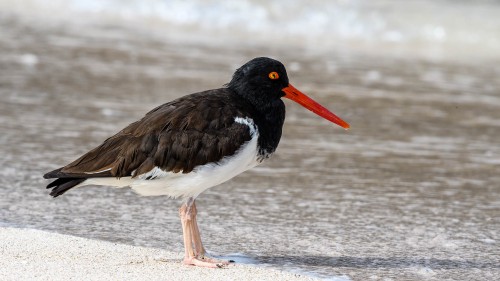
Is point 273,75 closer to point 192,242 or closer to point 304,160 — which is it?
point 192,242

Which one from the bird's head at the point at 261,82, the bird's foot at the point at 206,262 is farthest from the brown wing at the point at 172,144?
the bird's foot at the point at 206,262

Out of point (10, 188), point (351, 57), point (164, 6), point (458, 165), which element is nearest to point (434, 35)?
point (351, 57)

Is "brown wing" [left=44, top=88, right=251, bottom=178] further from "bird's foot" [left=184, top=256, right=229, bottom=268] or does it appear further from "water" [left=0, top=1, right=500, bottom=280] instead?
"water" [left=0, top=1, right=500, bottom=280]

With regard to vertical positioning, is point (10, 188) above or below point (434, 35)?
below

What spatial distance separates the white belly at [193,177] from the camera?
4.33 meters

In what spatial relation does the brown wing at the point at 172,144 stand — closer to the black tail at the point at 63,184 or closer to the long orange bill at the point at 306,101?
the black tail at the point at 63,184

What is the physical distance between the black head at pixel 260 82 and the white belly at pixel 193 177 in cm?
29

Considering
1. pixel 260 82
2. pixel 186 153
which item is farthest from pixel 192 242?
pixel 260 82

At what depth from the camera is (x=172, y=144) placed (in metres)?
4.37

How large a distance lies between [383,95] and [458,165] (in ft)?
9.78

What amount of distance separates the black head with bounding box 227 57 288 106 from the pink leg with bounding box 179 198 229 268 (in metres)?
0.64

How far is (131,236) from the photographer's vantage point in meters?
4.89

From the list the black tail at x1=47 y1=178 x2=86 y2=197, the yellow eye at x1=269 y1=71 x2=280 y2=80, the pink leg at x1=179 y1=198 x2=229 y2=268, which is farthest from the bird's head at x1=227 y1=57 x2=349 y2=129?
the black tail at x1=47 y1=178 x2=86 y2=197

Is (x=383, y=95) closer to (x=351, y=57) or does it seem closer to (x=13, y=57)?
(x=351, y=57)
